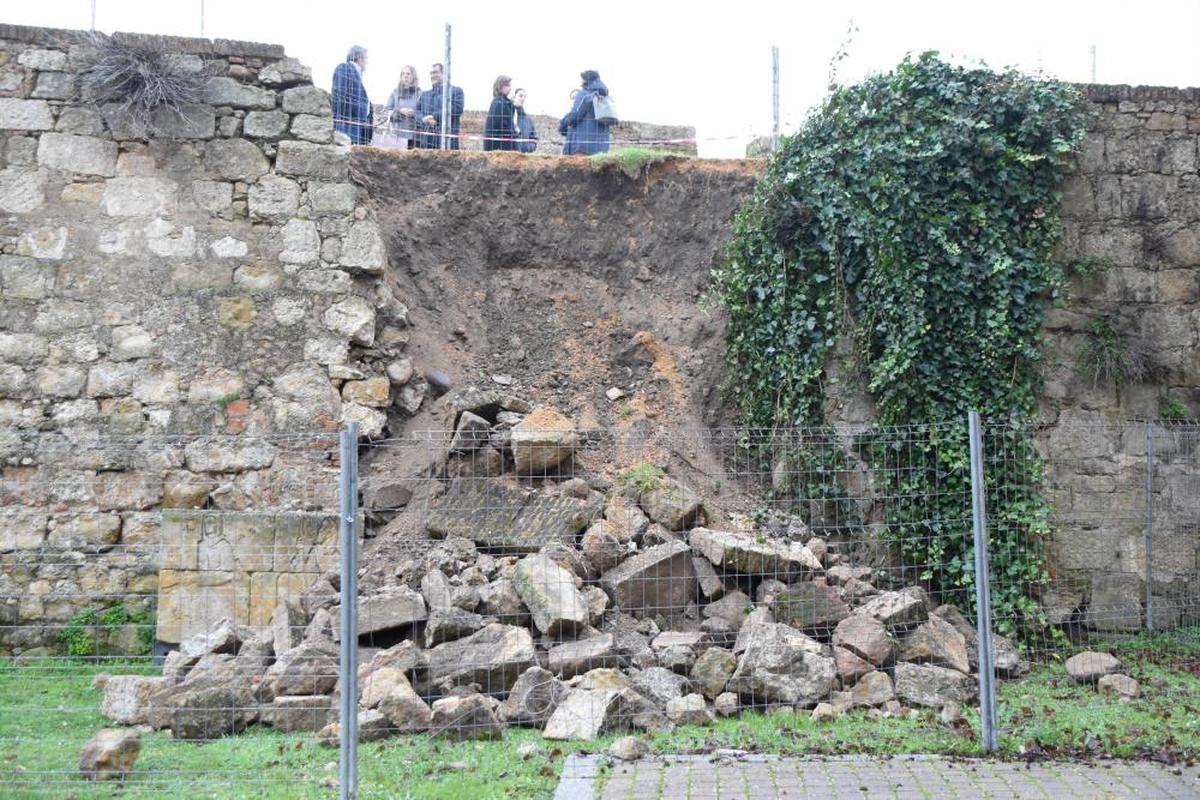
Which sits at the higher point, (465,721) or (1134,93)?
(1134,93)

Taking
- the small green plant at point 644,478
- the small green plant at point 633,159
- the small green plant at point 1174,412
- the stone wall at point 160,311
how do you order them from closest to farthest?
the small green plant at point 644,478 → the stone wall at point 160,311 → the small green plant at point 1174,412 → the small green plant at point 633,159

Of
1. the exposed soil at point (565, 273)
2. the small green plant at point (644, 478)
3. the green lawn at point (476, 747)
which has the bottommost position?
the green lawn at point (476, 747)

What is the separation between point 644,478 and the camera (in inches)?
322

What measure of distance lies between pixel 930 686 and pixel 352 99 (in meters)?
8.18

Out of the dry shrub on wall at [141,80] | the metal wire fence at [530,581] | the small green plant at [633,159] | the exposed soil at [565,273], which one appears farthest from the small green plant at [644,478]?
the dry shrub on wall at [141,80]

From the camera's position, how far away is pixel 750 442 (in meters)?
9.52

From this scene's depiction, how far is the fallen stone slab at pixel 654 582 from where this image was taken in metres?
7.01

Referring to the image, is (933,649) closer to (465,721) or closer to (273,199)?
(465,721)

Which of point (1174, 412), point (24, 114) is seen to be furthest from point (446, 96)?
point (1174, 412)

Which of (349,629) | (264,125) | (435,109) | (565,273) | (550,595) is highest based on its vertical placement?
(435,109)

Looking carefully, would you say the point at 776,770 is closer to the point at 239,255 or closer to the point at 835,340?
the point at 835,340

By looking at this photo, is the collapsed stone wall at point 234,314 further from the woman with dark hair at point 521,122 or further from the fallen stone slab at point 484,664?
the woman with dark hair at point 521,122

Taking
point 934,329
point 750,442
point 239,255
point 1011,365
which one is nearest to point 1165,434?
point 1011,365

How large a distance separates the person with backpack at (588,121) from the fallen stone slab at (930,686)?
24.2 feet
